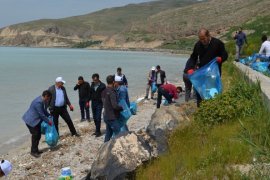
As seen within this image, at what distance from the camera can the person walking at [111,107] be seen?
8.73 metres

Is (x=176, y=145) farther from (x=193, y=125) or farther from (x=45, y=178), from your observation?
(x=45, y=178)

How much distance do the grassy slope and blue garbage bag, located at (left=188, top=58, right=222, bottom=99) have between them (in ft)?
1.77

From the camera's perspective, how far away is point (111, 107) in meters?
8.84

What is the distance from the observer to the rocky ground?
9.09m

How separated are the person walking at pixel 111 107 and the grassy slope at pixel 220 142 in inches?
69.7

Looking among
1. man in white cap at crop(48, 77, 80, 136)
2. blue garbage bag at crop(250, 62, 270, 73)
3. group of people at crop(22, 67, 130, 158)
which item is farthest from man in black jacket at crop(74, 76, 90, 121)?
blue garbage bag at crop(250, 62, 270, 73)

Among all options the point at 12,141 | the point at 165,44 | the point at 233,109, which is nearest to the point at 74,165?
A: the point at 233,109

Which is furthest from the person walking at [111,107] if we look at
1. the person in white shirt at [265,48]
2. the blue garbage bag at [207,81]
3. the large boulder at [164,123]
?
the person in white shirt at [265,48]

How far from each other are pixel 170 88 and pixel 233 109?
650 cm

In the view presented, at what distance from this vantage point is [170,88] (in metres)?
13.9

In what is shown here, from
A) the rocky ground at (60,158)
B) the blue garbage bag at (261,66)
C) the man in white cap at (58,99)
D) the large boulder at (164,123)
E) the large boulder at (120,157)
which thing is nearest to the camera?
the large boulder at (120,157)

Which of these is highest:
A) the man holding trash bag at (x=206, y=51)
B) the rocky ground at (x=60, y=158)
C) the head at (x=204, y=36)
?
the head at (x=204, y=36)

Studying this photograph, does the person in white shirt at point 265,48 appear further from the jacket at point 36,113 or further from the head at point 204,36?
the jacket at point 36,113

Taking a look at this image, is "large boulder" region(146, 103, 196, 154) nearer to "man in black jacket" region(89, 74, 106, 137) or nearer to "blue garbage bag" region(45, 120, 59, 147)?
"man in black jacket" region(89, 74, 106, 137)
